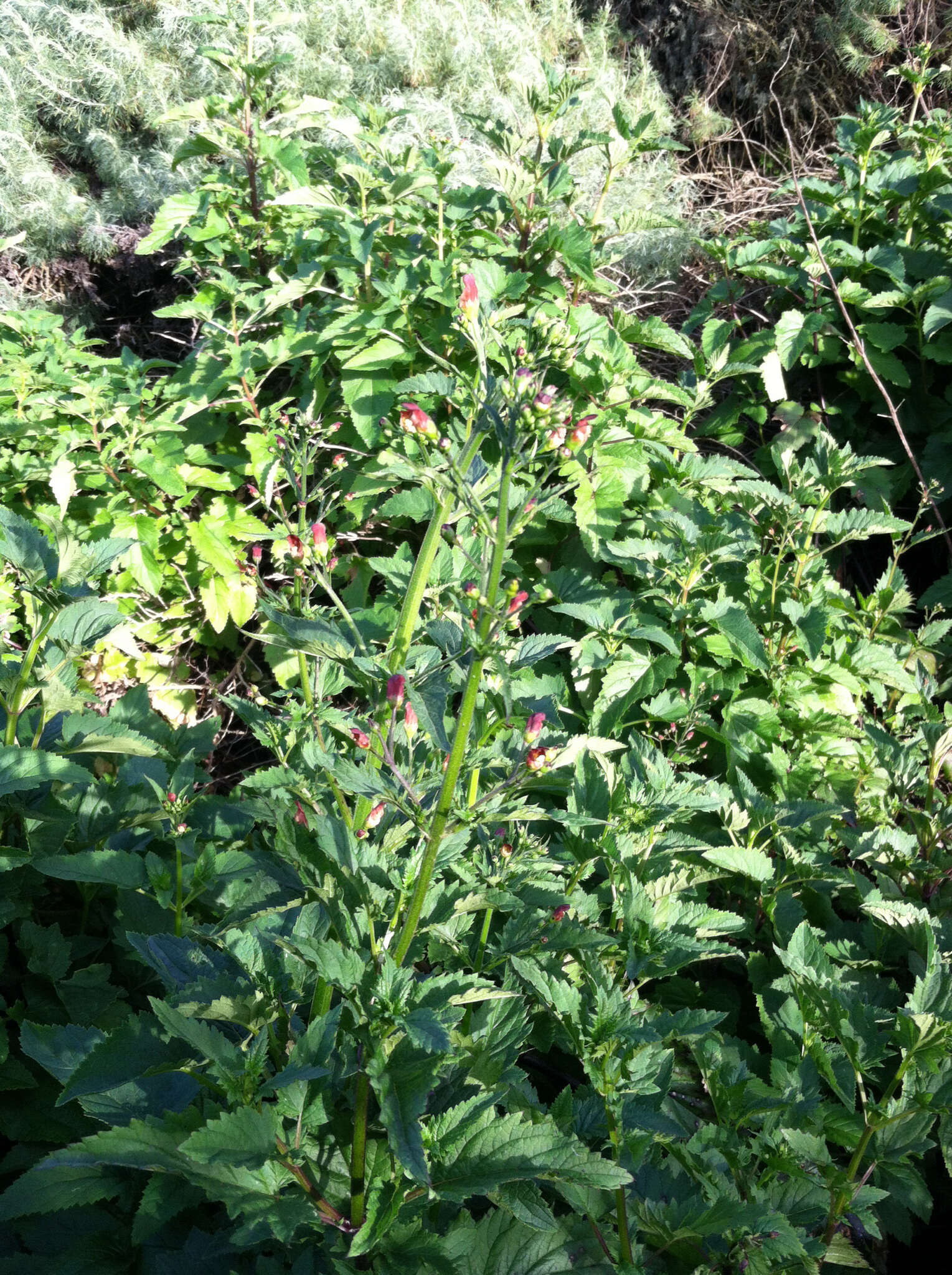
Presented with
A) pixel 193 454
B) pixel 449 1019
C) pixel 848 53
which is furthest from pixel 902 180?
pixel 449 1019

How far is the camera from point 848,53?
5.18 metres

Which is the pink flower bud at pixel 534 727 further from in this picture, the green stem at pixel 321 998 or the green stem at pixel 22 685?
the green stem at pixel 22 685

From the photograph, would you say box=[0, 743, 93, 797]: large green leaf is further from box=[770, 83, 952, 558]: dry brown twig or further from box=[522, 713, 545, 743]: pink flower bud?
box=[770, 83, 952, 558]: dry brown twig

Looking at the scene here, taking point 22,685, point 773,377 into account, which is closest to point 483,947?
point 22,685

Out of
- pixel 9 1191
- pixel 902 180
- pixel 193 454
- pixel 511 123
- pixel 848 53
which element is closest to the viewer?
pixel 9 1191

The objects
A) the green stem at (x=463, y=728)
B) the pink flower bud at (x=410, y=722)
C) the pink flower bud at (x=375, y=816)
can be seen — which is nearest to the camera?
the green stem at (x=463, y=728)

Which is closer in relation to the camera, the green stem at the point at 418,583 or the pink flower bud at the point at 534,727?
the pink flower bud at the point at 534,727

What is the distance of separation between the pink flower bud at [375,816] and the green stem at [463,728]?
224 mm

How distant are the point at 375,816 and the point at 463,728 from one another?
344mm

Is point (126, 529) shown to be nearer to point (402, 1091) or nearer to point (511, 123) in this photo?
point (402, 1091)

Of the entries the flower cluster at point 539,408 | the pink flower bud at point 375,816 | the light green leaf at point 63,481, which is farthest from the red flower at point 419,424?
the light green leaf at point 63,481

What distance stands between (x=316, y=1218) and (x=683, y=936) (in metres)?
0.73

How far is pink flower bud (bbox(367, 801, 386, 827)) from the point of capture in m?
1.37

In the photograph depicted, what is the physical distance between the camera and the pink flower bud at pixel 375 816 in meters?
1.37
